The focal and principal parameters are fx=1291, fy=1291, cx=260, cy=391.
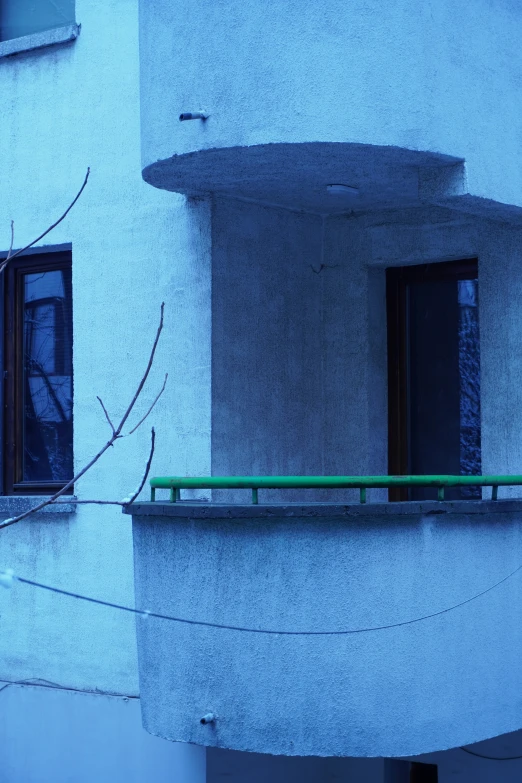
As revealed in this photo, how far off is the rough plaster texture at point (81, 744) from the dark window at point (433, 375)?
8.03ft

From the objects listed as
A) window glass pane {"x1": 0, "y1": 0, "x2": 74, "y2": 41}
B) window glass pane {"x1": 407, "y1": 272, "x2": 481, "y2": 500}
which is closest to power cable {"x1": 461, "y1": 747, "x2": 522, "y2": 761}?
window glass pane {"x1": 407, "y1": 272, "x2": 481, "y2": 500}

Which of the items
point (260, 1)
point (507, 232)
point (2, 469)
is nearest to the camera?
point (260, 1)

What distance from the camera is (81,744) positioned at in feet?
30.1

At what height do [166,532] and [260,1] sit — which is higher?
[260,1]

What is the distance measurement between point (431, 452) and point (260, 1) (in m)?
3.74

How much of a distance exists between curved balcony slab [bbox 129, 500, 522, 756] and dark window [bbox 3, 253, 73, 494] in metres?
2.94

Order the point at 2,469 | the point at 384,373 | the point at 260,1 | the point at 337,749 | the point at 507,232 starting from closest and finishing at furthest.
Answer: the point at 337,749 → the point at 260,1 → the point at 507,232 → the point at 384,373 → the point at 2,469

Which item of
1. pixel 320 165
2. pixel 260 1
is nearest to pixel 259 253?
pixel 320 165

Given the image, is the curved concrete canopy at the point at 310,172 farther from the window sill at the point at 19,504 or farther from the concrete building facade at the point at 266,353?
the window sill at the point at 19,504

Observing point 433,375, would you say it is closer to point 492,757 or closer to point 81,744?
point 492,757

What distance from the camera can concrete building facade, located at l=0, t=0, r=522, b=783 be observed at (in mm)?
6883

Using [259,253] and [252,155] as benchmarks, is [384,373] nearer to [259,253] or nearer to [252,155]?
[259,253]

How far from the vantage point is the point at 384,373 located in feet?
31.1

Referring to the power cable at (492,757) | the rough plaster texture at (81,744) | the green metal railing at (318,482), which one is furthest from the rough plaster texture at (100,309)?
the power cable at (492,757)
